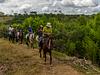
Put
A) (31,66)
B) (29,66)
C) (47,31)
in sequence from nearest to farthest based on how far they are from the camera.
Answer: (47,31) → (31,66) → (29,66)

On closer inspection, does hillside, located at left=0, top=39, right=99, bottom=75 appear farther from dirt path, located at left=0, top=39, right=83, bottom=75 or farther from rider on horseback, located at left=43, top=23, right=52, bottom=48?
rider on horseback, located at left=43, top=23, right=52, bottom=48

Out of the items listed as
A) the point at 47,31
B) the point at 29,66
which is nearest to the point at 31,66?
the point at 29,66

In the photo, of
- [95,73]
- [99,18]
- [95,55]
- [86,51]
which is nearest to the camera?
[95,73]

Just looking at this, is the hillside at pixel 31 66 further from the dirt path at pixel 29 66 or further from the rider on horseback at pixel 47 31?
the rider on horseback at pixel 47 31

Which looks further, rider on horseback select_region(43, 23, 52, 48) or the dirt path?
the dirt path

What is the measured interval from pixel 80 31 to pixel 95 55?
13.3 meters

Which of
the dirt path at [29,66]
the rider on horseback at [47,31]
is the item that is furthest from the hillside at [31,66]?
the rider on horseback at [47,31]

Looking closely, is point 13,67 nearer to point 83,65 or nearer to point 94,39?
point 83,65

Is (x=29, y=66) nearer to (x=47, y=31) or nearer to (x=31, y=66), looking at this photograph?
(x=31, y=66)

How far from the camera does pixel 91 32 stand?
2557 inches

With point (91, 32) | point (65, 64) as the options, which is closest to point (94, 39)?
point (91, 32)

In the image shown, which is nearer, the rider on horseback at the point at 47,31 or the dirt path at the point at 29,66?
the rider on horseback at the point at 47,31

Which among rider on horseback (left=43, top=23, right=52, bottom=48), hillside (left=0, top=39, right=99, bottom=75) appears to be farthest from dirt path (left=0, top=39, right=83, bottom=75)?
rider on horseback (left=43, top=23, right=52, bottom=48)

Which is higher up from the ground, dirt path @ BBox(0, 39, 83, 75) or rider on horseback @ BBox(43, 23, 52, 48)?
rider on horseback @ BBox(43, 23, 52, 48)
